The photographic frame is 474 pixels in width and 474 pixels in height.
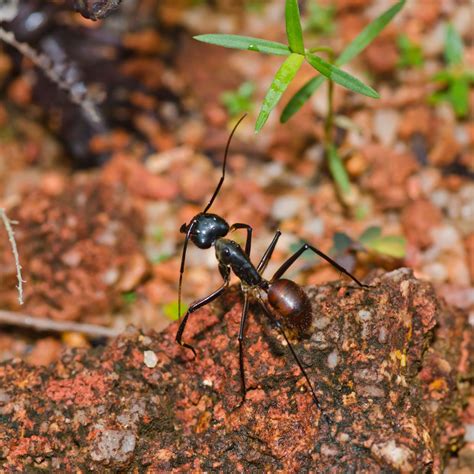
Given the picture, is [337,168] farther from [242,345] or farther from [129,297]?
[242,345]

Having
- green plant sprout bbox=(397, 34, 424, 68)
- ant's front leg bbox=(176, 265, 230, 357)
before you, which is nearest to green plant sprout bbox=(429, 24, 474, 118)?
green plant sprout bbox=(397, 34, 424, 68)

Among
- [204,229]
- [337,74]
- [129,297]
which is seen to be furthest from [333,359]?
[129,297]

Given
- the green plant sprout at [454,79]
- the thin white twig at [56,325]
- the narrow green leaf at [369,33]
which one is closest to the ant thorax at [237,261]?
the thin white twig at [56,325]

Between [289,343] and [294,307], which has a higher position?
[294,307]

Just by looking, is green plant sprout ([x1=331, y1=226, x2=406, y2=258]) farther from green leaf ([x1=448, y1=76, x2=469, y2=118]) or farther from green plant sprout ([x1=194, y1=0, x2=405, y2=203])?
green leaf ([x1=448, y1=76, x2=469, y2=118])

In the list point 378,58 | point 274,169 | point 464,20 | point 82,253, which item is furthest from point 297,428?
point 464,20

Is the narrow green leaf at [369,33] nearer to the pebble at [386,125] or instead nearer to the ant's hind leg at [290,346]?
the pebble at [386,125]
